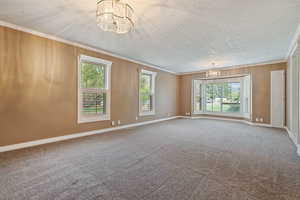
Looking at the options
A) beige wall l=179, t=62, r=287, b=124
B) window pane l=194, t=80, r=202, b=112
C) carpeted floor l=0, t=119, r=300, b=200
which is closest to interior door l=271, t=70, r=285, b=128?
beige wall l=179, t=62, r=287, b=124

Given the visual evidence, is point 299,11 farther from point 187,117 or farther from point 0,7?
point 187,117

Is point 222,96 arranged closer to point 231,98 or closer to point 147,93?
point 231,98

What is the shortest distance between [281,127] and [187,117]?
12.9 feet

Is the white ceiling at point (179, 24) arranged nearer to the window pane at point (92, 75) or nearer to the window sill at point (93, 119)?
the window pane at point (92, 75)

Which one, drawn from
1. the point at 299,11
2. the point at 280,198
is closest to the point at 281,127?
the point at 299,11

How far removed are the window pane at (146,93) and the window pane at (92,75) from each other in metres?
1.92

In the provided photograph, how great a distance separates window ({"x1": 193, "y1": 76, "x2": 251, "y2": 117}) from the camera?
265 inches

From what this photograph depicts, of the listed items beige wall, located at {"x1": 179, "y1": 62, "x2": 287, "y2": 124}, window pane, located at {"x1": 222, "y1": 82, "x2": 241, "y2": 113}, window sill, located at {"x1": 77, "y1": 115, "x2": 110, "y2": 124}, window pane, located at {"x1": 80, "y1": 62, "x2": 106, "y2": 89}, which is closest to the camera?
window sill, located at {"x1": 77, "y1": 115, "x2": 110, "y2": 124}

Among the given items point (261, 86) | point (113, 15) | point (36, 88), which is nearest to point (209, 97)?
point (261, 86)

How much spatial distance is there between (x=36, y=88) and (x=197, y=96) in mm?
7330

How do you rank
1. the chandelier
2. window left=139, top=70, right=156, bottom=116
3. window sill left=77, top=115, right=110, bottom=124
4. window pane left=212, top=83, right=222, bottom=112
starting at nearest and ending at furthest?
the chandelier < window sill left=77, top=115, right=110, bottom=124 < window left=139, top=70, right=156, bottom=116 < window pane left=212, top=83, right=222, bottom=112

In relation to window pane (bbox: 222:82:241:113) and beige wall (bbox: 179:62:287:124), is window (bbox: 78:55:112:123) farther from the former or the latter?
window pane (bbox: 222:82:241:113)

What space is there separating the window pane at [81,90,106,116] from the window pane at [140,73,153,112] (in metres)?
1.86

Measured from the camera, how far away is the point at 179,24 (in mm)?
2818
